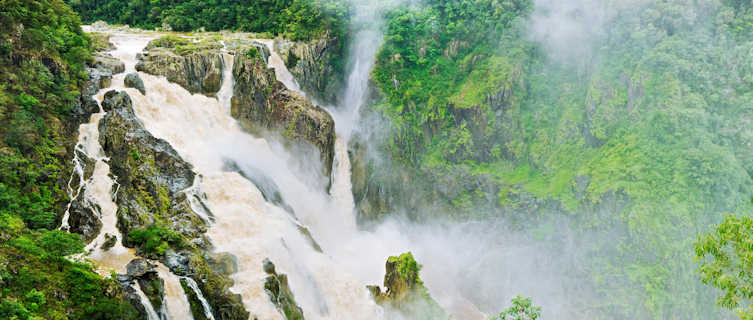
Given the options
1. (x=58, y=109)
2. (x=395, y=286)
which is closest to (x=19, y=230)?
(x=58, y=109)

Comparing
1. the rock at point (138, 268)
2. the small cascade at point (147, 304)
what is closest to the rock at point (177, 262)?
the rock at point (138, 268)

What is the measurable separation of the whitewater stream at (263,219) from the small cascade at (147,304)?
0.03 meters

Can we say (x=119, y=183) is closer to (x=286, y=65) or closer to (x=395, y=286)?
(x=395, y=286)

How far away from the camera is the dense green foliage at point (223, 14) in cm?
2969

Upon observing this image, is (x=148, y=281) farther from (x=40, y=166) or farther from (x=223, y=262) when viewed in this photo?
(x=40, y=166)

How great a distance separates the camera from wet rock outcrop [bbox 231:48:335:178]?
23297 mm

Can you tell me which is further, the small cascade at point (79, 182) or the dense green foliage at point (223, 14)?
the dense green foliage at point (223, 14)

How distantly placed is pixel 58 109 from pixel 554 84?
996 inches

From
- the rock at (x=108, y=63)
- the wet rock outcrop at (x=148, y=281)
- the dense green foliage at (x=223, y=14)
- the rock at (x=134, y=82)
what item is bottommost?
the wet rock outcrop at (x=148, y=281)

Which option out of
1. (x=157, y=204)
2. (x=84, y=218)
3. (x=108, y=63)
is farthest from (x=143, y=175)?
(x=108, y=63)

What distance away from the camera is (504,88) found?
27797 millimetres

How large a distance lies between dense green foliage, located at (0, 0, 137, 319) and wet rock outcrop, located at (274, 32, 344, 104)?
34.6 feet

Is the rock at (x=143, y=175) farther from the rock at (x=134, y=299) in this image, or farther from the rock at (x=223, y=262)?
the rock at (x=134, y=299)

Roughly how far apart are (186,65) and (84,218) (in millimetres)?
9401
